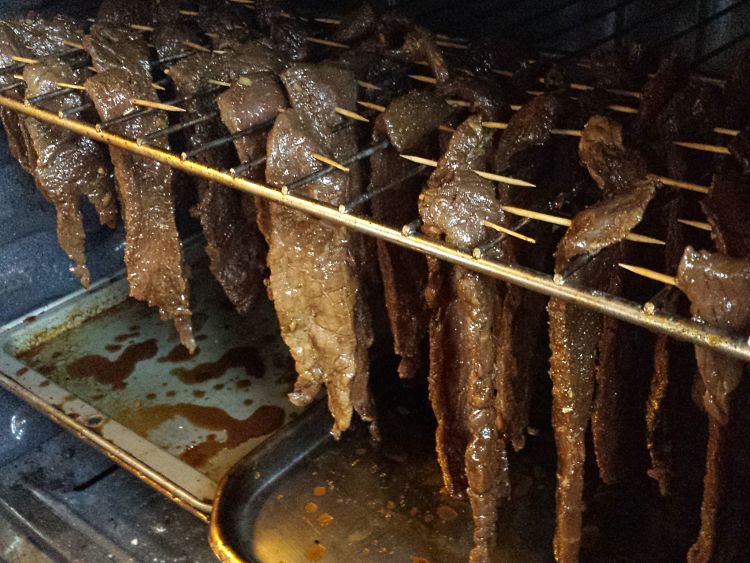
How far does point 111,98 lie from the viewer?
10.1 ft

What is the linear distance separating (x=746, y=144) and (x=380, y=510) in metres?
1.87

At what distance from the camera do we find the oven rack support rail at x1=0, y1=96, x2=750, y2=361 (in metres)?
1.68

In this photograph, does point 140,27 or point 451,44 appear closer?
point 451,44

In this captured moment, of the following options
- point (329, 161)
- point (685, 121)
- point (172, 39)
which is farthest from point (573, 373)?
point (172, 39)

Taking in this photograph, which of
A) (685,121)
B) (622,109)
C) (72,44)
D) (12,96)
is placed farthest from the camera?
(72,44)

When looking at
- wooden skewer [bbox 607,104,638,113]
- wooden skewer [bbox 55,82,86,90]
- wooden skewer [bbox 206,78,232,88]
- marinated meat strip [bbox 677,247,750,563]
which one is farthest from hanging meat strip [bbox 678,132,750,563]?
wooden skewer [bbox 55,82,86,90]

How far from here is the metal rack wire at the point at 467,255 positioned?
66.6 inches

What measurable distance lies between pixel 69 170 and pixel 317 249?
154 centimetres

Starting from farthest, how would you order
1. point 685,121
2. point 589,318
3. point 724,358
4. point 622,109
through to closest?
point 622,109, point 685,121, point 589,318, point 724,358

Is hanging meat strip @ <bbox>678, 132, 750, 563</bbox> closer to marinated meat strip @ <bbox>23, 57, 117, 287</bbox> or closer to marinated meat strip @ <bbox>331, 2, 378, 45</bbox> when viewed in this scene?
marinated meat strip @ <bbox>331, 2, 378, 45</bbox>

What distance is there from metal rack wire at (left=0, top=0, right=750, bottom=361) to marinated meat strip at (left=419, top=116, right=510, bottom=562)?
0.12 meters

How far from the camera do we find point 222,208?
3.53 metres

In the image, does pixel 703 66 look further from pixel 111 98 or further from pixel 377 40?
pixel 111 98

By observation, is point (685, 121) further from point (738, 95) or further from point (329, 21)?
point (329, 21)
